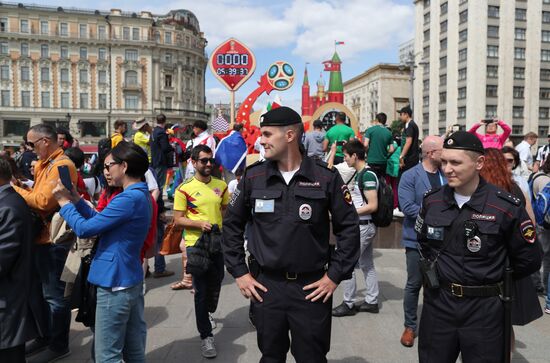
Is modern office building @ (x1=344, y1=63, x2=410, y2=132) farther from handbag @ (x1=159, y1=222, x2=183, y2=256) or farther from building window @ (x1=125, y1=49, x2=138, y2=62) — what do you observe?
handbag @ (x1=159, y1=222, x2=183, y2=256)

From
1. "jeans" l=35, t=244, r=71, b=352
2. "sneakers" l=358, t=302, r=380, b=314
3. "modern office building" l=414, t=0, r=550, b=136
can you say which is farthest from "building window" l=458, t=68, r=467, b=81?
"jeans" l=35, t=244, r=71, b=352

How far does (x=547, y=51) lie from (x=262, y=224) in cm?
7565

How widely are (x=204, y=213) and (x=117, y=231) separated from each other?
1484mm

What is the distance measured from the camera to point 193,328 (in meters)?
4.89

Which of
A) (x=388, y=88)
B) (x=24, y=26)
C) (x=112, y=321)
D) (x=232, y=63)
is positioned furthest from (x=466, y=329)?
(x=388, y=88)

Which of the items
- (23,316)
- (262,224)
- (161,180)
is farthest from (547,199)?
(161,180)

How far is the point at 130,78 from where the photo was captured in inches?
3076

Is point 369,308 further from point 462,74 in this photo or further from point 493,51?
point 493,51

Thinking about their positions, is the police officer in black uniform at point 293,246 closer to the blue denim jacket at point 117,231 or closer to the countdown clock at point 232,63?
the blue denim jacket at point 117,231

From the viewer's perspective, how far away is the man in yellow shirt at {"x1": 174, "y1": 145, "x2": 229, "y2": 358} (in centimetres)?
428

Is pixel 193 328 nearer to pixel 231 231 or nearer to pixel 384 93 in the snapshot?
pixel 231 231

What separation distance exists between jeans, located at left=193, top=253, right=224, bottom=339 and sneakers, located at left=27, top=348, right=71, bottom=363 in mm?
1263

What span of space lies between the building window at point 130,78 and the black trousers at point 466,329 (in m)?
81.1

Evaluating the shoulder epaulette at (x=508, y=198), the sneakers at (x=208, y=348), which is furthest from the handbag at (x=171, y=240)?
the shoulder epaulette at (x=508, y=198)
